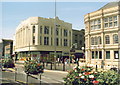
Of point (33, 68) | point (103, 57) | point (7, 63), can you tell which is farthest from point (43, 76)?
point (103, 57)

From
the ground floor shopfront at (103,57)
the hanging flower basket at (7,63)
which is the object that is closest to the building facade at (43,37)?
the ground floor shopfront at (103,57)

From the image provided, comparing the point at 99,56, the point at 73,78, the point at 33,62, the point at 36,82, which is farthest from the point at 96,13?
the point at 73,78

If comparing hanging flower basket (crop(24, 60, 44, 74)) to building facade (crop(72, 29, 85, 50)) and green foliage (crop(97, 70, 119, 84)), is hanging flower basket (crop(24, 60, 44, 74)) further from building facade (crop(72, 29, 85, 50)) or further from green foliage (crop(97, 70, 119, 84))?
building facade (crop(72, 29, 85, 50))

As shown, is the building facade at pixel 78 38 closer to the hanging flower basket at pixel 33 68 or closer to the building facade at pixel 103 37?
the building facade at pixel 103 37

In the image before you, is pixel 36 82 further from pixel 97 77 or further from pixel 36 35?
pixel 36 35

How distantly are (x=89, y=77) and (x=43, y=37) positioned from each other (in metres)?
46.2

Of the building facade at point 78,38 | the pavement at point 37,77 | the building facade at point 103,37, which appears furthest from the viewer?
the building facade at point 78,38

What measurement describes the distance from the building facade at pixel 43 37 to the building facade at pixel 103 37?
1642 centimetres

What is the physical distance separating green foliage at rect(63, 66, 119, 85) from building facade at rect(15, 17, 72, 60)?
41.0 m

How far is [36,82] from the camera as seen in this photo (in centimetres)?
1138

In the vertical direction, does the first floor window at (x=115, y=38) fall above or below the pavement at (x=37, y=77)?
above

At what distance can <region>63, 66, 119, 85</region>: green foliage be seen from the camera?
588 cm

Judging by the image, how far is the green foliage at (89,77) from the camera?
5875mm

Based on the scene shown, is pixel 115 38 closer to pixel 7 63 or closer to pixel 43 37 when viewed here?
pixel 7 63
